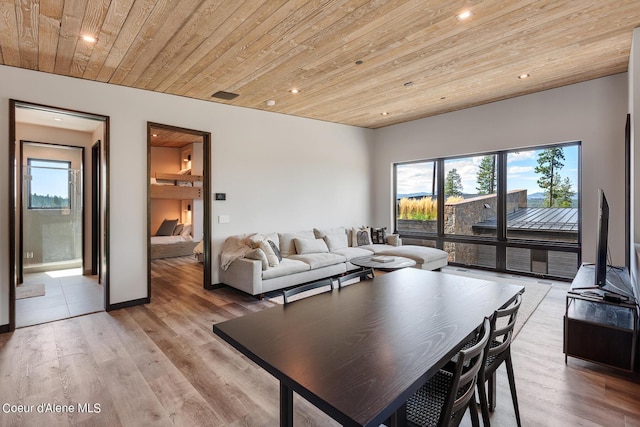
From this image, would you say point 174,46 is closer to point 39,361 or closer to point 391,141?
point 39,361

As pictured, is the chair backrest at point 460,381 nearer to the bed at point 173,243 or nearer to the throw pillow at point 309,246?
the throw pillow at point 309,246

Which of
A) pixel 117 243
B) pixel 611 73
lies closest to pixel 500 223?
pixel 611 73

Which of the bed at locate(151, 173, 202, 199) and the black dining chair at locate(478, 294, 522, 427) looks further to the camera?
the bed at locate(151, 173, 202, 199)

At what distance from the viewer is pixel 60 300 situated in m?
4.30

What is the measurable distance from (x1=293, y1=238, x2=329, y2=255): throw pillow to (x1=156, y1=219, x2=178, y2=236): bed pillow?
491cm

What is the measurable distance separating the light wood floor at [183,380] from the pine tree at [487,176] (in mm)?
2735

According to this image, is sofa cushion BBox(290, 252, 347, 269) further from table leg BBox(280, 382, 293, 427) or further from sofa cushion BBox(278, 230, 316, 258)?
table leg BBox(280, 382, 293, 427)

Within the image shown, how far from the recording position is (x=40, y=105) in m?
3.57

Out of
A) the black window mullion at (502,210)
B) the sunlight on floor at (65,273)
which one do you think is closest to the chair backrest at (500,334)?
the black window mullion at (502,210)

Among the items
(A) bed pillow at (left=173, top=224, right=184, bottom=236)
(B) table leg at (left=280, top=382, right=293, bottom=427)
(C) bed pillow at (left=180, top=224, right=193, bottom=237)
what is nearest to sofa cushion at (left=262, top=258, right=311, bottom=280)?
(B) table leg at (left=280, top=382, right=293, bottom=427)

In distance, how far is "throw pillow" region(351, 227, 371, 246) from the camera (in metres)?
6.41

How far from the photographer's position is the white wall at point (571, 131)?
4.35 metres

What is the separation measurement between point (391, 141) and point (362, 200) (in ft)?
4.77

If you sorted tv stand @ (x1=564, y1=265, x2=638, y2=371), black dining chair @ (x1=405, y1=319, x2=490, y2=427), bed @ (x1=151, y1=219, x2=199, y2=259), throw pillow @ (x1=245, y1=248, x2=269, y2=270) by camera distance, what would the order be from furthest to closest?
bed @ (x1=151, y1=219, x2=199, y2=259)
throw pillow @ (x1=245, y1=248, x2=269, y2=270)
tv stand @ (x1=564, y1=265, x2=638, y2=371)
black dining chair @ (x1=405, y1=319, x2=490, y2=427)
